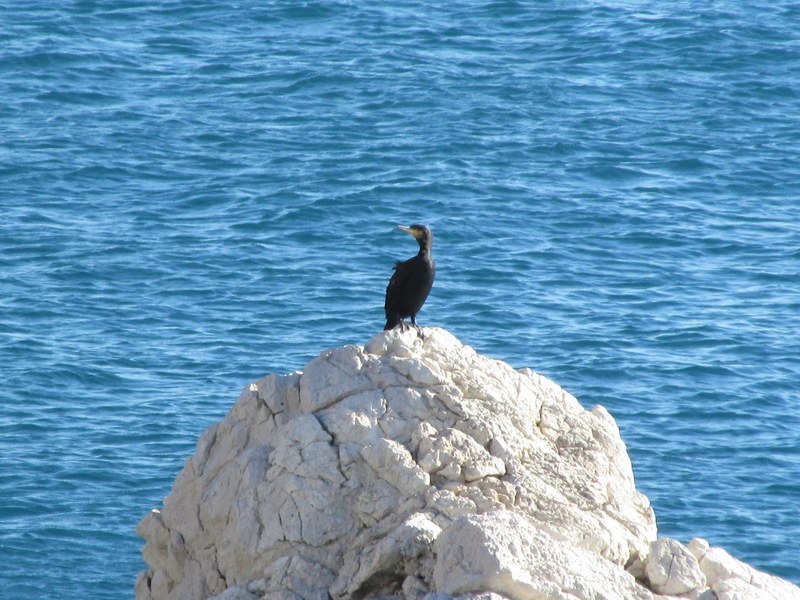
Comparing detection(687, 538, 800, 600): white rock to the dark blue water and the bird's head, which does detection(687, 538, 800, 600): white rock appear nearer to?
the bird's head

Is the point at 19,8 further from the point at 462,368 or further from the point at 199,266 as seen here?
the point at 462,368

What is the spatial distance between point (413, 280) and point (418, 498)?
3.31 meters

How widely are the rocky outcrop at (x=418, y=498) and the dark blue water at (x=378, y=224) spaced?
254 inches

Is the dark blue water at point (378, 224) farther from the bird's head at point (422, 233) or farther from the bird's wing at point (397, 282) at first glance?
the bird's head at point (422, 233)

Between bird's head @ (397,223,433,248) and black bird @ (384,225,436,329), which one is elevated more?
bird's head @ (397,223,433,248)

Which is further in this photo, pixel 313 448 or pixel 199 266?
pixel 199 266

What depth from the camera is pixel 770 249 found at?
30.2m

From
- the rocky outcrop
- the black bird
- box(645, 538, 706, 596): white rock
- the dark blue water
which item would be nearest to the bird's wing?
the black bird

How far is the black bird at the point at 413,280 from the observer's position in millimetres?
14352

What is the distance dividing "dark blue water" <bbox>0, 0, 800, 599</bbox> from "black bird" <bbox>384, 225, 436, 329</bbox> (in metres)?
6.18

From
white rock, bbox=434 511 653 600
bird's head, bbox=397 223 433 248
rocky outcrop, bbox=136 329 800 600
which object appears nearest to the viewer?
white rock, bbox=434 511 653 600

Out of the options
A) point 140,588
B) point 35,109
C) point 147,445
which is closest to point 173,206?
point 35,109

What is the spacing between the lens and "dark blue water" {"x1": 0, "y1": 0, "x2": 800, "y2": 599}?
22.0m

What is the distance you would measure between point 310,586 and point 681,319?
16.9m
